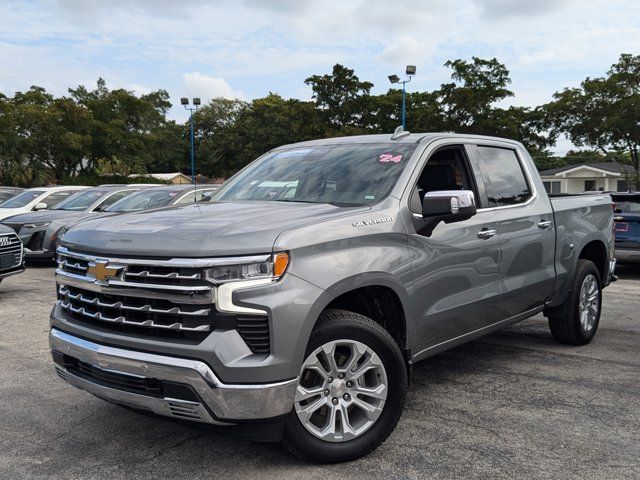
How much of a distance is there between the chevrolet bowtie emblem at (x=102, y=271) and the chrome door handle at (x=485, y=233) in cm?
254

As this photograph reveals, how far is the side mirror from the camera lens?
3.79 meters

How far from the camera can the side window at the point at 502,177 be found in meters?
4.91

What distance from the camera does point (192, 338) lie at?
307cm

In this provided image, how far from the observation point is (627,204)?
10.8 m

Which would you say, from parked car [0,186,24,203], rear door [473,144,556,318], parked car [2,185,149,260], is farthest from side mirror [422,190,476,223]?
parked car [0,186,24,203]

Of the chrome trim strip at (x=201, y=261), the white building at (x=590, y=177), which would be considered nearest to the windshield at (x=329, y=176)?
the chrome trim strip at (x=201, y=261)

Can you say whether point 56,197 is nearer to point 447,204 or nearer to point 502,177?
point 502,177

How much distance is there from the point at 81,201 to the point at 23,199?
2.29 m

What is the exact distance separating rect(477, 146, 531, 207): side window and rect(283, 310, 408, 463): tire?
183 cm

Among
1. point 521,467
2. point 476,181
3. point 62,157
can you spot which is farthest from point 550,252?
point 62,157

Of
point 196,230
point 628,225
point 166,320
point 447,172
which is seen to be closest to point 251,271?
point 196,230

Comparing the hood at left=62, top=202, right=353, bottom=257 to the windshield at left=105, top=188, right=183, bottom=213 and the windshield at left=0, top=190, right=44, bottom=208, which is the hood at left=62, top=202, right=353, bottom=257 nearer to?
the windshield at left=105, top=188, right=183, bottom=213

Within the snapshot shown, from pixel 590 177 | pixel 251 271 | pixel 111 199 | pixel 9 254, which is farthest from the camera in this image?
pixel 590 177

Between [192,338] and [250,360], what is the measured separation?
318mm
